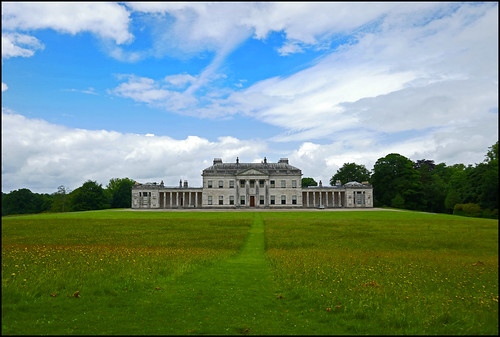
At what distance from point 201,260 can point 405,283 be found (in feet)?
31.4

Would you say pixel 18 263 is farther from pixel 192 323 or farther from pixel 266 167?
pixel 266 167

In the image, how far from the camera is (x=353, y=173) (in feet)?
417

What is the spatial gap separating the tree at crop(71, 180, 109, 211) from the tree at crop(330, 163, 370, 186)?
8045 cm

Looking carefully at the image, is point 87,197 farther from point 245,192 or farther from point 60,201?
point 245,192

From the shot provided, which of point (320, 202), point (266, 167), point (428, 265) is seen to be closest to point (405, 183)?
point (320, 202)

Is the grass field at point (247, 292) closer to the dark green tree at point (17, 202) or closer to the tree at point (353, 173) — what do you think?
the dark green tree at point (17, 202)

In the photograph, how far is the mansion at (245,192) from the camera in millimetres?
109250

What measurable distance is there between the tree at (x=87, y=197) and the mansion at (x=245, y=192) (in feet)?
32.8

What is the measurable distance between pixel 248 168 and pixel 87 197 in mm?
47035

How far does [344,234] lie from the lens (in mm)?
33000

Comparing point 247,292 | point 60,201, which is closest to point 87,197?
point 60,201

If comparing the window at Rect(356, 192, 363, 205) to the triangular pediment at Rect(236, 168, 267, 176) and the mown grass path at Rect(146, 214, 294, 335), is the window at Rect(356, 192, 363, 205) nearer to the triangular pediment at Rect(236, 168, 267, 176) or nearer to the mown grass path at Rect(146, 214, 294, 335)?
the triangular pediment at Rect(236, 168, 267, 176)

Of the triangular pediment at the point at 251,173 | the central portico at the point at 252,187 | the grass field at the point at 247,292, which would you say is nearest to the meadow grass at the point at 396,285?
the grass field at the point at 247,292

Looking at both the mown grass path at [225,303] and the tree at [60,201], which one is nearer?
the mown grass path at [225,303]
